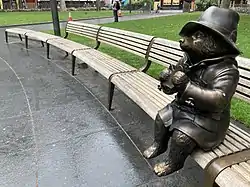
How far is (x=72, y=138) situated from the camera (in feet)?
10.6

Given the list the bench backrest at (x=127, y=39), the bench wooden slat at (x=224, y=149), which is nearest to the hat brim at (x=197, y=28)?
the bench wooden slat at (x=224, y=149)

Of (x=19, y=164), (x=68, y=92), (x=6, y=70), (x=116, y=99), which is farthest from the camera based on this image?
(x=6, y=70)

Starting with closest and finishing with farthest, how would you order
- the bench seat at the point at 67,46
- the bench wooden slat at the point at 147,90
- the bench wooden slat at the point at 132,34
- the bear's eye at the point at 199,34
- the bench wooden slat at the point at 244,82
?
1. the bear's eye at the point at 199,34
2. the bench wooden slat at the point at 244,82
3. the bench wooden slat at the point at 147,90
4. the bench wooden slat at the point at 132,34
5. the bench seat at the point at 67,46

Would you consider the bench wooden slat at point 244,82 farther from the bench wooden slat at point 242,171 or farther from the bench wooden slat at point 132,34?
the bench wooden slat at point 132,34

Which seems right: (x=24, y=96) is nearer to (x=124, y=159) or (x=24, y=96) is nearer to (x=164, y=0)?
(x=124, y=159)

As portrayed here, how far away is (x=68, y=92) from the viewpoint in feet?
15.4

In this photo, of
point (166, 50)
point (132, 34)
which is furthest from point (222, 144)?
point (132, 34)

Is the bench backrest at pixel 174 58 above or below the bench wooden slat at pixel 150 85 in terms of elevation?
above

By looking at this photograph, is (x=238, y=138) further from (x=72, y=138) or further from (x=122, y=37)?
(x=122, y=37)

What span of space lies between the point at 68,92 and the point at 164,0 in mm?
46856

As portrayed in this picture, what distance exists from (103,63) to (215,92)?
2.92 meters

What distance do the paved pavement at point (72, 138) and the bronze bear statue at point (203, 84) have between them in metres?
0.70

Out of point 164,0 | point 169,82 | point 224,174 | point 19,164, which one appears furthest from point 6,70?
point 164,0

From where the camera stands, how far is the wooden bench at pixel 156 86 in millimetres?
1742
